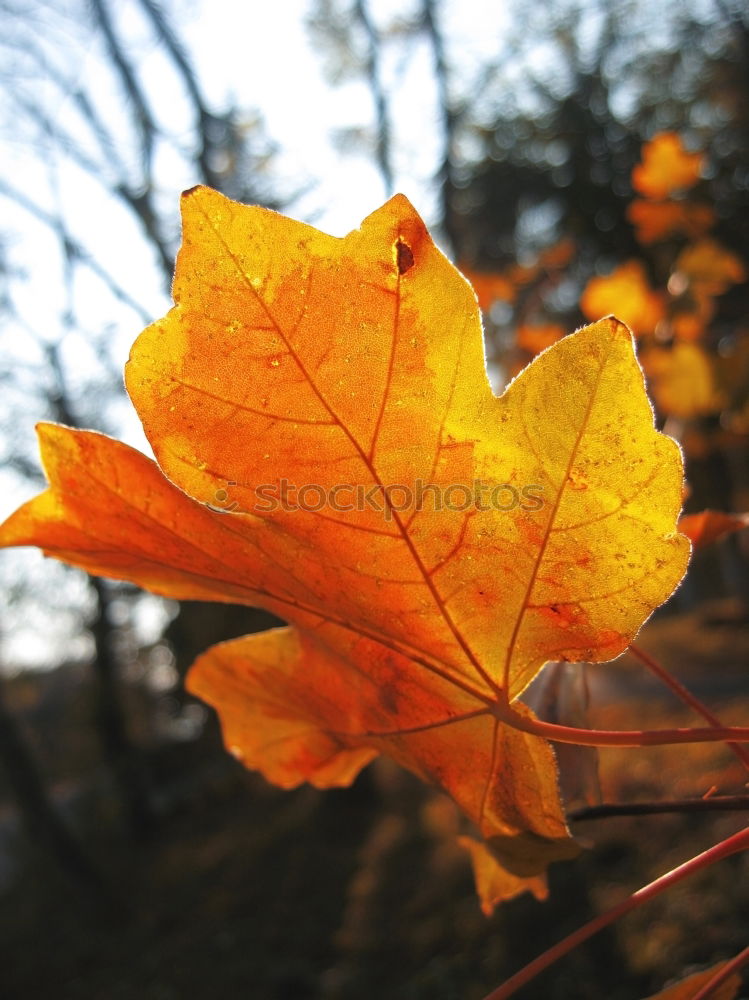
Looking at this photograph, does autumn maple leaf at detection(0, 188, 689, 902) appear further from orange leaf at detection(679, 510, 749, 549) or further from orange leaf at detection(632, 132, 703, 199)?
orange leaf at detection(632, 132, 703, 199)

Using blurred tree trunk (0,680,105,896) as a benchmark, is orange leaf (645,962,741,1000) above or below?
below

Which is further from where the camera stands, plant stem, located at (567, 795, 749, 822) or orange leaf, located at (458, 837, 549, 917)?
orange leaf, located at (458, 837, 549, 917)

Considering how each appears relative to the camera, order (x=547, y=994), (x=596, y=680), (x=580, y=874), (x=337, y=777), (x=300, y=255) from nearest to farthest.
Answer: (x=300, y=255), (x=337, y=777), (x=547, y=994), (x=580, y=874), (x=596, y=680)

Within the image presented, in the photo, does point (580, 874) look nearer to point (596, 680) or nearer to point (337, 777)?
point (337, 777)

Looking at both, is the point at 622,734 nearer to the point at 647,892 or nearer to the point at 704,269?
the point at 647,892

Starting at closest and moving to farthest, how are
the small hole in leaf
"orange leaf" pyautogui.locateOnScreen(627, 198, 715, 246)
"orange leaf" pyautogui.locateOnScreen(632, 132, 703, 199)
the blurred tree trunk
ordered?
the small hole in leaf
"orange leaf" pyautogui.locateOnScreen(632, 132, 703, 199)
"orange leaf" pyautogui.locateOnScreen(627, 198, 715, 246)
the blurred tree trunk

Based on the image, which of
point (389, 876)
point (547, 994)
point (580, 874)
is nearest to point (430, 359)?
point (547, 994)

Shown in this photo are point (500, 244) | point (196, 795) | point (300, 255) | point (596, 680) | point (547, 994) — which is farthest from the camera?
point (500, 244)

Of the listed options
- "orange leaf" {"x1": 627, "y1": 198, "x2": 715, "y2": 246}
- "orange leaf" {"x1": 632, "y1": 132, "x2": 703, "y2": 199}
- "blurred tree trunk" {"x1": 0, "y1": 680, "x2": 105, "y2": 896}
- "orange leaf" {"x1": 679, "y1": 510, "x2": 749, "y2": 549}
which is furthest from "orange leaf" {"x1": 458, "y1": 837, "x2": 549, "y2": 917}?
"blurred tree trunk" {"x1": 0, "y1": 680, "x2": 105, "y2": 896}
